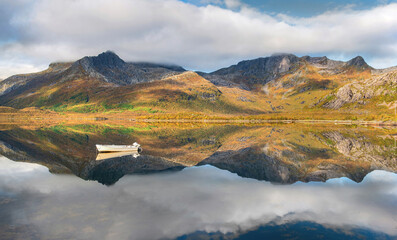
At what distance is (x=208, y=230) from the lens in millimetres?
16625

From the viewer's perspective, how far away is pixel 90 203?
21.5 metres

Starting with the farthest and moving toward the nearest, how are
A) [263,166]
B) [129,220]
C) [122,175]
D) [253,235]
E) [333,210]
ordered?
Result: [263,166] < [122,175] < [333,210] < [129,220] < [253,235]

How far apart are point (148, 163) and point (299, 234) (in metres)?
27.3

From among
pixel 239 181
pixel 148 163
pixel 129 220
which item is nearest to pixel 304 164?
pixel 239 181

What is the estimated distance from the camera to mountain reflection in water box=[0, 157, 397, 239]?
651 inches

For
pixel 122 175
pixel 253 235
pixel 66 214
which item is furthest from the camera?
pixel 122 175

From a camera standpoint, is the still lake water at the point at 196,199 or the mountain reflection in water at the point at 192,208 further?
the still lake water at the point at 196,199

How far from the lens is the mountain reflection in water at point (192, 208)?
16531 millimetres

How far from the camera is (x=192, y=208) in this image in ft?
66.5

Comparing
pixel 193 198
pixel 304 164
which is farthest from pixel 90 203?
pixel 304 164

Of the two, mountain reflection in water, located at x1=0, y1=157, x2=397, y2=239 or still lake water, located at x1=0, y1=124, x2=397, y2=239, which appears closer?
mountain reflection in water, located at x1=0, y1=157, x2=397, y2=239

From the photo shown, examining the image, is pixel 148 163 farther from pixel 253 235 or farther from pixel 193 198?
pixel 253 235

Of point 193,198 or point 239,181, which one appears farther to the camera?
point 239,181

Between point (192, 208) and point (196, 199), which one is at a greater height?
point (192, 208)
